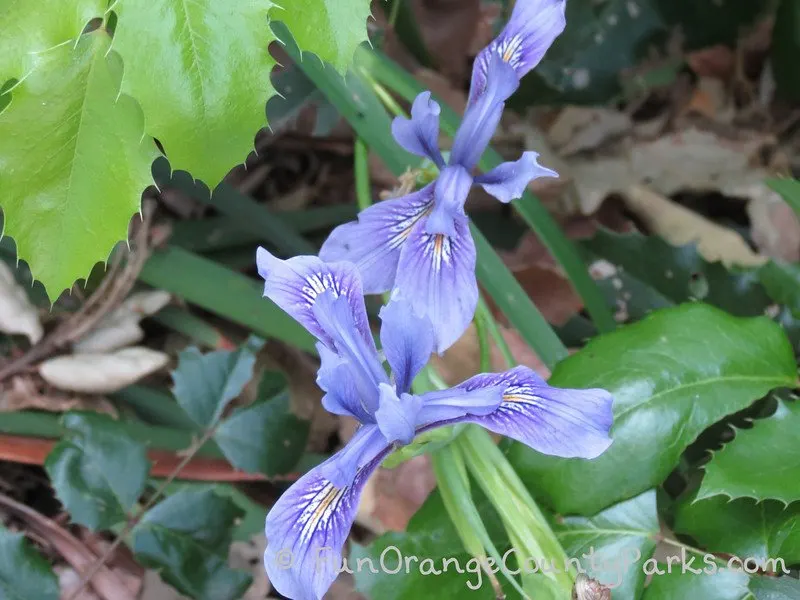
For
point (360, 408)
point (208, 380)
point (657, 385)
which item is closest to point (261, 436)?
point (208, 380)

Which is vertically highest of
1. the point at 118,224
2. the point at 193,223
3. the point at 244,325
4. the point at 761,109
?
the point at 118,224

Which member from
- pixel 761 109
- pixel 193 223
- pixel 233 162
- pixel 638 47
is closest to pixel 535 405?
pixel 233 162

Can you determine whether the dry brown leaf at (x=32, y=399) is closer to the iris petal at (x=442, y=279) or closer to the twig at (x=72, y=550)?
the twig at (x=72, y=550)

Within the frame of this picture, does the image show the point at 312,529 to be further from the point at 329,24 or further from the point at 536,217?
the point at 536,217

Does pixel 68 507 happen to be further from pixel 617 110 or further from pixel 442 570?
pixel 617 110

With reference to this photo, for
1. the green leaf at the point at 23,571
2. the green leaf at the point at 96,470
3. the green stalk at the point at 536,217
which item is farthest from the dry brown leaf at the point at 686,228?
the green leaf at the point at 23,571

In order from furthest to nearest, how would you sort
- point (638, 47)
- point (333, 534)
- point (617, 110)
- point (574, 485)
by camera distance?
1. point (617, 110)
2. point (638, 47)
3. point (574, 485)
4. point (333, 534)

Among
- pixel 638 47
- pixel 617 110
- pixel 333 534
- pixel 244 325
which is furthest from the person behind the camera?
pixel 617 110
